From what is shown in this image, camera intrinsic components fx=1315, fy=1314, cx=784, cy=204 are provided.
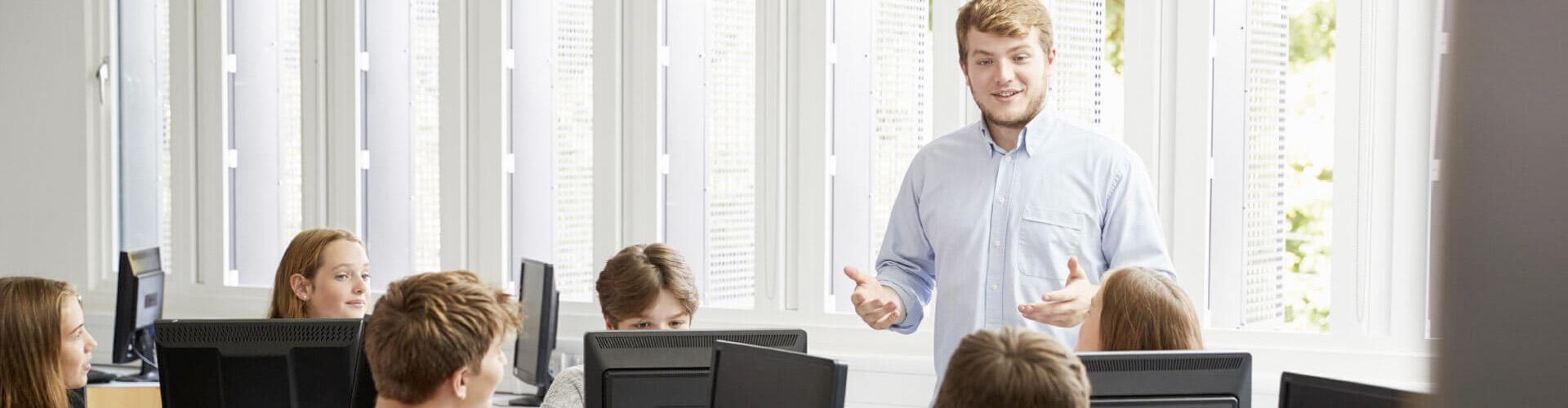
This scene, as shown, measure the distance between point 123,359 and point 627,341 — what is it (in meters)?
3.47

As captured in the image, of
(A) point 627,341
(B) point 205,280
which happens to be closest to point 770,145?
(A) point 627,341

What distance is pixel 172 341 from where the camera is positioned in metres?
2.23

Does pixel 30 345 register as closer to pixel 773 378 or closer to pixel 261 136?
pixel 773 378

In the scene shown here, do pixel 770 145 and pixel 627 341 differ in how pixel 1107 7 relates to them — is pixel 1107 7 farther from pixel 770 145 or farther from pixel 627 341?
pixel 627 341

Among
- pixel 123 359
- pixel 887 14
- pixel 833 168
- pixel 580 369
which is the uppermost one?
pixel 887 14

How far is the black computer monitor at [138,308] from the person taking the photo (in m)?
4.75

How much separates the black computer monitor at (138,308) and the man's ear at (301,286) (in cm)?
171

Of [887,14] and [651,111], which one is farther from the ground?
[887,14]

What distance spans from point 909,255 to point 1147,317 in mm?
923

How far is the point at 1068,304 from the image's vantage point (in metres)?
2.34

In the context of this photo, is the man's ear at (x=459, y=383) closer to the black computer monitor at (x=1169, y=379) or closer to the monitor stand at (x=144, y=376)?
the black computer monitor at (x=1169, y=379)

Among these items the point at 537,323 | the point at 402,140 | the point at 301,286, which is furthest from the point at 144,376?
the point at 301,286

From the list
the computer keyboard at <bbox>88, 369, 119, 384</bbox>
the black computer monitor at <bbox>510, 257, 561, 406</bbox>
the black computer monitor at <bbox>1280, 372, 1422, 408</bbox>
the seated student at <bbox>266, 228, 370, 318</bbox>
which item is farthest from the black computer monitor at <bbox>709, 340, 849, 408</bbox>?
the computer keyboard at <bbox>88, 369, 119, 384</bbox>

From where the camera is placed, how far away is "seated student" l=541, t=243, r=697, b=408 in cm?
290
